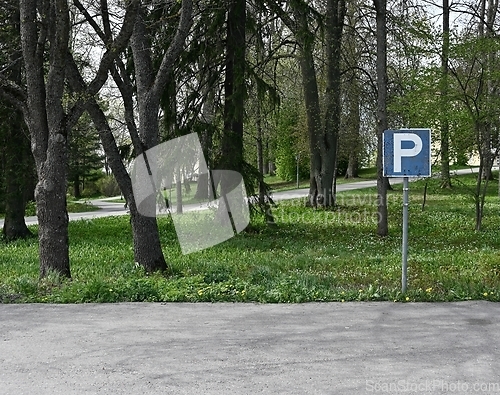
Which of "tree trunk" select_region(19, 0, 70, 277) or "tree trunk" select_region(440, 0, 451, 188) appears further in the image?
"tree trunk" select_region(440, 0, 451, 188)

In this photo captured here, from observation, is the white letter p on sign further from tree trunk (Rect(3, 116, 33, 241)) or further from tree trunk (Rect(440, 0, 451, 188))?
tree trunk (Rect(3, 116, 33, 241))

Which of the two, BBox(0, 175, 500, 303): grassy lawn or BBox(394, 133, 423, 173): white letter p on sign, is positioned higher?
BBox(394, 133, 423, 173): white letter p on sign

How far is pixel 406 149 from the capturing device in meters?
7.63

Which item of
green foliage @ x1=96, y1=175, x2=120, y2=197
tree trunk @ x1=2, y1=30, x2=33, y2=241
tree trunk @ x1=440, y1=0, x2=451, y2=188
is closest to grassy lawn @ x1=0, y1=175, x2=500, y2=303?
tree trunk @ x1=2, y1=30, x2=33, y2=241

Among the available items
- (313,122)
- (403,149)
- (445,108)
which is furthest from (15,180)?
(403,149)

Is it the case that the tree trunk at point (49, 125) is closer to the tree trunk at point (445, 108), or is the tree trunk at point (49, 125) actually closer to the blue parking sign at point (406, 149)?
the blue parking sign at point (406, 149)

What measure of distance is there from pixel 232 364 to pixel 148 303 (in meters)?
2.68

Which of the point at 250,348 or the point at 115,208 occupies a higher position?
the point at 250,348

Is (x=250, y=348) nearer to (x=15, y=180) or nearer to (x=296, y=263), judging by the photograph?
(x=296, y=263)

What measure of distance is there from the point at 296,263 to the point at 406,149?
5.37 meters

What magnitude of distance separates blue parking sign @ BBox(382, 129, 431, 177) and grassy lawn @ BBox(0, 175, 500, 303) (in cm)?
154

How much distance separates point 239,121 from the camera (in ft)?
57.7

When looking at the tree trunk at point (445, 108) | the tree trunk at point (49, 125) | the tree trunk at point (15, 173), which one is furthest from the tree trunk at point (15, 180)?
the tree trunk at point (445, 108)

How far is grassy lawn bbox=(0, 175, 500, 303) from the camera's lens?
796 centimetres
